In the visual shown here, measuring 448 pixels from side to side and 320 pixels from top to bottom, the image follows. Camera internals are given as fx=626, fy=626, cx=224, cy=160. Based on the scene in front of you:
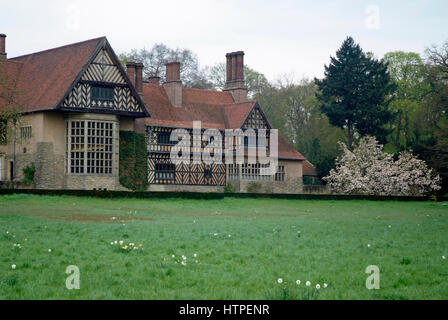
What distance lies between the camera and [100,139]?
41.8 meters

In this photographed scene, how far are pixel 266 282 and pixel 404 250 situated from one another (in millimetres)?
5306

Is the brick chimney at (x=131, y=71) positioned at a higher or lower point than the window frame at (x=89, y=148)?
higher

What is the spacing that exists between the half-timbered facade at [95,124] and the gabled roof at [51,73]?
9 cm

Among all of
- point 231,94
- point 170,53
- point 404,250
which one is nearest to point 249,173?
point 231,94

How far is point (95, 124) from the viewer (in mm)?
41281

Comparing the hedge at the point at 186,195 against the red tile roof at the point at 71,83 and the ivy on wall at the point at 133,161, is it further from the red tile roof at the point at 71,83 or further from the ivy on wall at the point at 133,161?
the ivy on wall at the point at 133,161

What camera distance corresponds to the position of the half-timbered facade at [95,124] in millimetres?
40812

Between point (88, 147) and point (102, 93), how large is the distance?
372cm

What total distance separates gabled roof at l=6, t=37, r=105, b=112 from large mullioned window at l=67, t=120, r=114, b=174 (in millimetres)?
2307

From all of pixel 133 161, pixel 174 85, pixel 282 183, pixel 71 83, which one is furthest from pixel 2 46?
pixel 282 183

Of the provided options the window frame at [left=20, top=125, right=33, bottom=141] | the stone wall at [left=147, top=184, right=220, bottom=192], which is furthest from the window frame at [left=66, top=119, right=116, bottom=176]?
the stone wall at [left=147, top=184, right=220, bottom=192]

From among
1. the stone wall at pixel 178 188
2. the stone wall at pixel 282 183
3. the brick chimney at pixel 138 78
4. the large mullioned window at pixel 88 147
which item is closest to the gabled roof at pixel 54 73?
the large mullioned window at pixel 88 147
